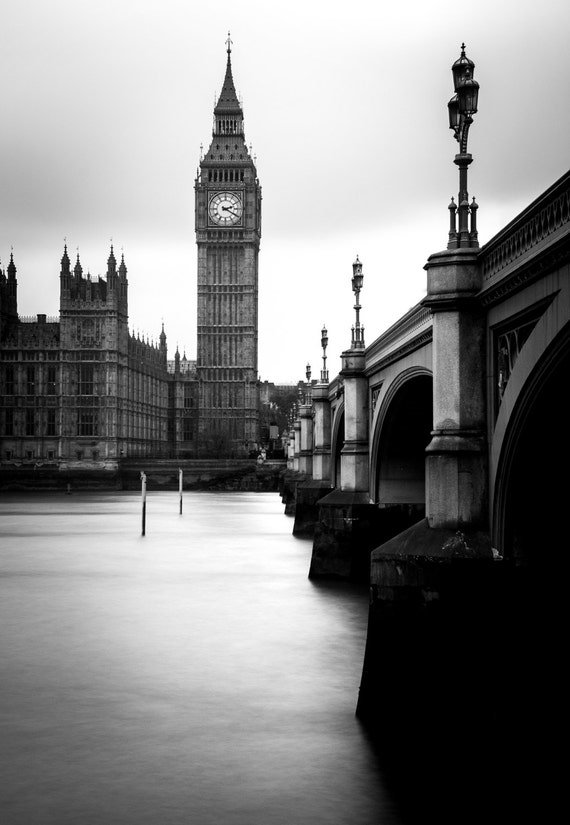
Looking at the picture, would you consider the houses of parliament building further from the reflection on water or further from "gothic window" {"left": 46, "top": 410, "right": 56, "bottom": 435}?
the reflection on water

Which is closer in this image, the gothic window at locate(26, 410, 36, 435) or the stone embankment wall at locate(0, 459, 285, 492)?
the stone embankment wall at locate(0, 459, 285, 492)

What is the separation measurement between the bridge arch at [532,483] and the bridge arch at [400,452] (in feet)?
38.8

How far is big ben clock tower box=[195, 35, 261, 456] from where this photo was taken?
138 m

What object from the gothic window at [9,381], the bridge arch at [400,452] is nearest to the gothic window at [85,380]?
the gothic window at [9,381]

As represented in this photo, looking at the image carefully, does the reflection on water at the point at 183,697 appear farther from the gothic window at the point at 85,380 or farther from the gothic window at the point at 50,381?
the gothic window at the point at 50,381

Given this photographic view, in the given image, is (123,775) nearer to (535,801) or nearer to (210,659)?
(535,801)

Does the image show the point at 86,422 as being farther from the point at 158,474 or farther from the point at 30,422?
the point at 158,474

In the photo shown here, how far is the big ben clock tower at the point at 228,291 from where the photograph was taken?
452 feet

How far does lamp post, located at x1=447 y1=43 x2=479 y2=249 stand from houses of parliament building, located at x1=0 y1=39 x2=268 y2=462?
102552 millimetres

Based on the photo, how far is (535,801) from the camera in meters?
10.9

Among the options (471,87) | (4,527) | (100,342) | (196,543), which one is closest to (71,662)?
(471,87)

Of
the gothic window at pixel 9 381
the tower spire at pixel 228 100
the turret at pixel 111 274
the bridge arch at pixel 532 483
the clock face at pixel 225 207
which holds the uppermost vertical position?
the tower spire at pixel 228 100

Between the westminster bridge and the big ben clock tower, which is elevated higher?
the big ben clock tower

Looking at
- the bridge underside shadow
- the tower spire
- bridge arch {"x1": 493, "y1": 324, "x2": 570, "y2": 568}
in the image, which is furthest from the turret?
bridge arch {"x1": 493, "y1": 324, "x2": 570, "y2": 568}
